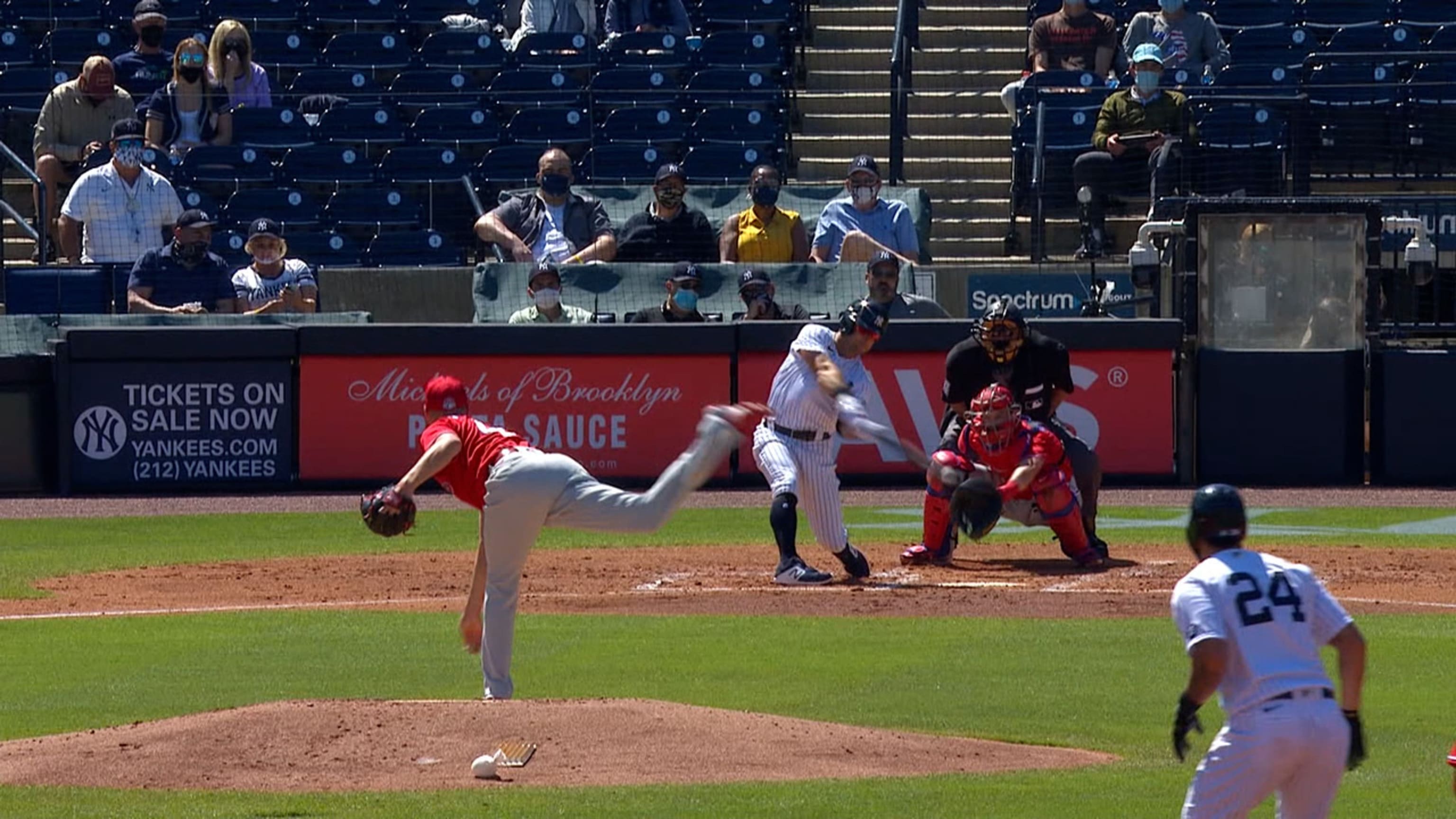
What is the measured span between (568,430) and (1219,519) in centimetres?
1333

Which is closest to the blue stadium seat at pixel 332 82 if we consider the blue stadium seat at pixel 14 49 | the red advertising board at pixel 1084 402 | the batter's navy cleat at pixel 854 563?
the blue stadium seat at pixel 14 49

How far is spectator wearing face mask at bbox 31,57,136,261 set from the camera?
22.1 meters

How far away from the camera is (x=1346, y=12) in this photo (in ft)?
79.9

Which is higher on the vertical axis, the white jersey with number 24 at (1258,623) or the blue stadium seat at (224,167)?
the blue stadium seat at (224,167)

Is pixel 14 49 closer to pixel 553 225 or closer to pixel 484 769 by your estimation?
pixel 553 225

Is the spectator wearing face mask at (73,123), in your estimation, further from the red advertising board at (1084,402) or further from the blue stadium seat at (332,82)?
the red advertising board at (1084,402)

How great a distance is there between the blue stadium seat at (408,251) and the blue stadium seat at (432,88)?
2.04 meters

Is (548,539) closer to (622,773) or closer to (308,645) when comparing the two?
(308,645)

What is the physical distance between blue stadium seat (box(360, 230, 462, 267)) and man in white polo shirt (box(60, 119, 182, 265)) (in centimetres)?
191

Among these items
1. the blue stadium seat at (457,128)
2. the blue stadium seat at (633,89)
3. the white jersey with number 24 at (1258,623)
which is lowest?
the white jersey with number 24 at (1258,623)

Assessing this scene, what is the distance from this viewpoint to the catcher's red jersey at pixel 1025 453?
1443 centimetres

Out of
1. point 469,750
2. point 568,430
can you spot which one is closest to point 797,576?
point 469,750

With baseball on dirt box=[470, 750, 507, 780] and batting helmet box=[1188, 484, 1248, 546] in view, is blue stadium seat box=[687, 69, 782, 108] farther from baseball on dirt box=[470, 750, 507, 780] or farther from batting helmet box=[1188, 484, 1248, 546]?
batting helmet box=[1188, 484, 1248, 546]

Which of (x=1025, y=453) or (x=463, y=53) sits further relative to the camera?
(x=463, y=53)
